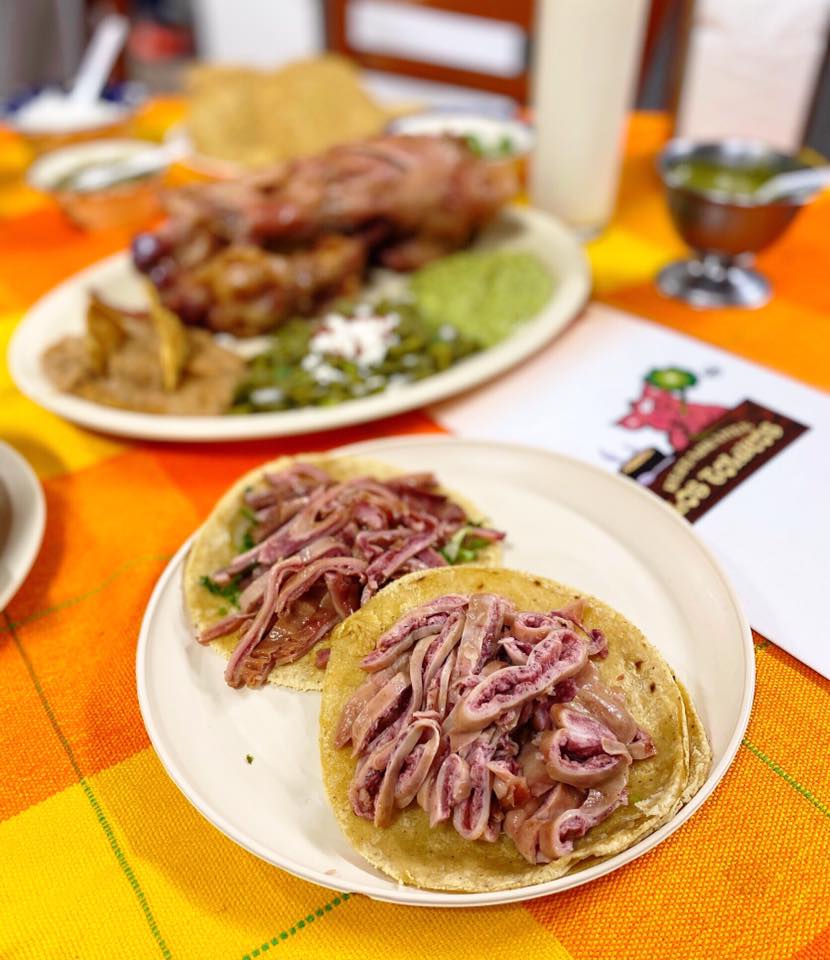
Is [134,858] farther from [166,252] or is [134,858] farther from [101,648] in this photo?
[166,252]

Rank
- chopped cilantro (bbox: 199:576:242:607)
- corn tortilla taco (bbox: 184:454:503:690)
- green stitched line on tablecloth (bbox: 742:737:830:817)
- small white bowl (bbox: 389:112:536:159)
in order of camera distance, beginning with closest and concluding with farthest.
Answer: green stitched line on tablecloth (bbox: 742:737:830:817), corn tortilla taco (bbox: 184:454:503:690), chopped cilantro (bbox: 199:576:242:607), small white bowl (bbox: 389:112:536:159)

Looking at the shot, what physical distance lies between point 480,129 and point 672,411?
2260 mm

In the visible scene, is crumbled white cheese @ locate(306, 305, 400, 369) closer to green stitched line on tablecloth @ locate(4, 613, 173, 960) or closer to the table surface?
the table surface

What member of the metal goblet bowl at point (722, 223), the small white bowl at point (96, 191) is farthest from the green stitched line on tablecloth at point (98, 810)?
the metal goblet bowl at point (722, 223)

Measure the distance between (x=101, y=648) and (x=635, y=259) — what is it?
2.59 metres

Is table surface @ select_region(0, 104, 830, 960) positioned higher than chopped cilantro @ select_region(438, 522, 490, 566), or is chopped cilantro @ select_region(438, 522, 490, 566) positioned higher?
chopped cilantro @ select_region(438, 522, 490, 566)

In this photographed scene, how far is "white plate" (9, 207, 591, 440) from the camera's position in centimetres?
232

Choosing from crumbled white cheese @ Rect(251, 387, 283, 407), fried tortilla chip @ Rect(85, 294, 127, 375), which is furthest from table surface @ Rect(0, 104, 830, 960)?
fried tortilla chip @ Rect(85, 294, 127, 375)

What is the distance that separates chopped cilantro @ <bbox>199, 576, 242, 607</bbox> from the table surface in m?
0.23

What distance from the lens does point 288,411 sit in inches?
95.2

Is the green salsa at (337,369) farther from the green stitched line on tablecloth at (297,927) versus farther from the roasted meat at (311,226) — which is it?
the green stitched line on tablecloth at (297,927)

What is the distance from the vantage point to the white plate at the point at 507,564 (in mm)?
1340

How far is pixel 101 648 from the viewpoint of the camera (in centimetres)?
185

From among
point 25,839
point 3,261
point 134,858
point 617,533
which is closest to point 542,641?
point 617,533
